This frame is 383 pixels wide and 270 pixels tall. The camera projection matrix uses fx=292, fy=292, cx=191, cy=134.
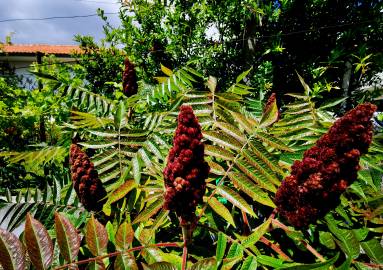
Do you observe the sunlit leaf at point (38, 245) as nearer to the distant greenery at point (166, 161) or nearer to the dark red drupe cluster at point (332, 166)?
the distant greenery at point (166, 161)

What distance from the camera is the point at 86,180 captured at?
4.65 ft

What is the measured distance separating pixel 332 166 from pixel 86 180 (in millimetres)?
1109

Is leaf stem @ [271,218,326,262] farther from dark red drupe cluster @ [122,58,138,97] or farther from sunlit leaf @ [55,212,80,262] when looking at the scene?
dark red drupe cluster @ [122,58,138,97]

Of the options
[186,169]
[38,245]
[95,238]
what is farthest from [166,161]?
[38,245]

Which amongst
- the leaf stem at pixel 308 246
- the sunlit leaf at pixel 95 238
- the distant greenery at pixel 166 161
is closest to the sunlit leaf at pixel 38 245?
the distant greenery at pixel 166 161

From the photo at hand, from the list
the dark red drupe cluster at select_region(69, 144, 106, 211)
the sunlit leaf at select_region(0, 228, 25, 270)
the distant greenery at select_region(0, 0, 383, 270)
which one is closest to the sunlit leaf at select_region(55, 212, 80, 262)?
the distant greenery at select_region(0, 0, 383, 270)

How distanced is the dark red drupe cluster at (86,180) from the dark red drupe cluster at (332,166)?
93cm

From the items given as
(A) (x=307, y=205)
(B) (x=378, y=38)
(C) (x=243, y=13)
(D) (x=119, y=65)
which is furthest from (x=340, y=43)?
(A) (x=307, y=205)

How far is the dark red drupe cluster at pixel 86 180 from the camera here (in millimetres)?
1423

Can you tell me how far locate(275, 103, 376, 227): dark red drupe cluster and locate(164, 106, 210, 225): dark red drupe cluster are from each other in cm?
44

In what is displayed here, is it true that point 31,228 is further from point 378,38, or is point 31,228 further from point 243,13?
point 378,38

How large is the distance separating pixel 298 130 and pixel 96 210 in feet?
3.95

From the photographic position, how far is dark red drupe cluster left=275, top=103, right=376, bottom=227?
1181mm

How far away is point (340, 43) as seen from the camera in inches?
250
